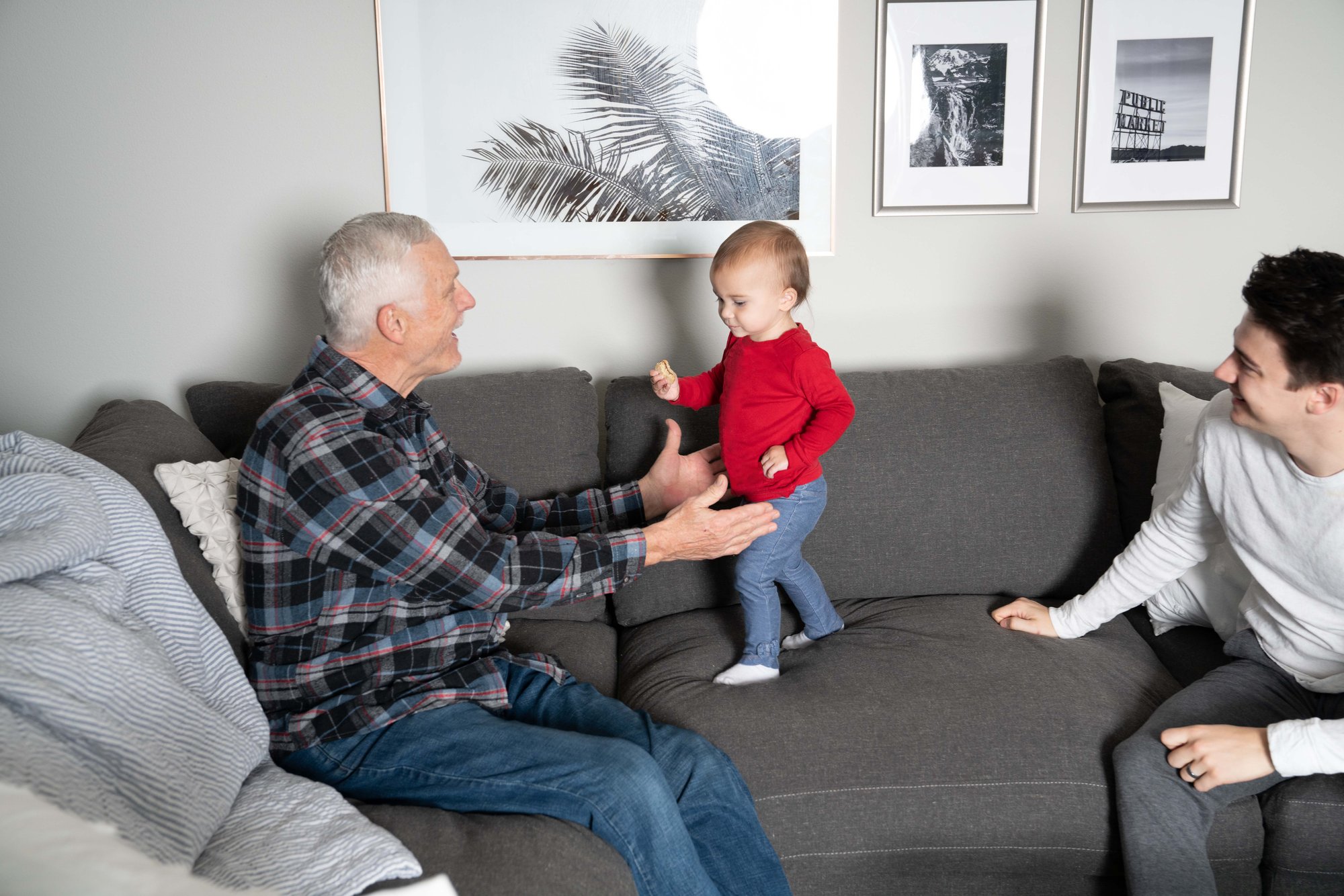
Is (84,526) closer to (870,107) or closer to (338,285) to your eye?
(338,285)

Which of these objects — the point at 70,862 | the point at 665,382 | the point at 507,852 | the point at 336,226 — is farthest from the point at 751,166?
the point at 70,862

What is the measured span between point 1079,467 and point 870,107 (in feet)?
3.45

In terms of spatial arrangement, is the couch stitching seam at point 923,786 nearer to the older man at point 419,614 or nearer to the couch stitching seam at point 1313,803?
the older man at point 419,614

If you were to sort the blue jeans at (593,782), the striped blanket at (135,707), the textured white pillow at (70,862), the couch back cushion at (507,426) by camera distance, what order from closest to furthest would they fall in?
the textured white pillow at (70,862) < the striped blanket at (135,707) < the blue jeans at (593,782) < the couch back cushion at (507,426)

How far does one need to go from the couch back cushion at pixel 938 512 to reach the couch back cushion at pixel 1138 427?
5cm

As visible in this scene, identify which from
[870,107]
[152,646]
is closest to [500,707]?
[152,646]

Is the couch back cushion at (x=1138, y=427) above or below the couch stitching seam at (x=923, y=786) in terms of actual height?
above

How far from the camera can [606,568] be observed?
1.52 meters

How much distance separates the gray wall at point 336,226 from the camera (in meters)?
2.24

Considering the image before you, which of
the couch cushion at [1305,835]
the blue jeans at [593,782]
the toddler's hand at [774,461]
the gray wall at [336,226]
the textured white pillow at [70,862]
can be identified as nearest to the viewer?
the textured white pillow at [70,862]

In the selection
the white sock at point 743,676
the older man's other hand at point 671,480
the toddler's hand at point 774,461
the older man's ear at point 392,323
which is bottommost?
the white sock at point 743,676

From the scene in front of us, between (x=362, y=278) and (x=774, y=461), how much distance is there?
0.80 m

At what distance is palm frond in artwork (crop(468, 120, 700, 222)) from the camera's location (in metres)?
2.32

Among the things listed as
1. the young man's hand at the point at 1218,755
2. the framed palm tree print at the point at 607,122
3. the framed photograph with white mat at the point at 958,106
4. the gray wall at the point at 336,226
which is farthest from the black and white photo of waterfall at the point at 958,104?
the young man's hand at the point at 1218,755
